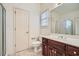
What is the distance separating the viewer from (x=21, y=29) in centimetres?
186

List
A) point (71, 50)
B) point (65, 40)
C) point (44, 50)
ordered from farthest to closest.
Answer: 1. point (44, 50)
2. point (65, 40)
3. point (71, 50)

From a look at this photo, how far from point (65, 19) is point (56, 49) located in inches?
21.8

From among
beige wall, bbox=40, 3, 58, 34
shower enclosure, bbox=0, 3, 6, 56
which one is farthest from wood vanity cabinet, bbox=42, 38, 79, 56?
shower enclosure, bbox=0, 3, 6, 56

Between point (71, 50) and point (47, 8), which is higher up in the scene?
point (47, 8)

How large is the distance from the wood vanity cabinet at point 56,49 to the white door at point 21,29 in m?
0.35

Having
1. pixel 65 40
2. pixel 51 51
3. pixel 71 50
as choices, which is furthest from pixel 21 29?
pixel 71 50

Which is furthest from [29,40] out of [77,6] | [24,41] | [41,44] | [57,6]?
[77,6]

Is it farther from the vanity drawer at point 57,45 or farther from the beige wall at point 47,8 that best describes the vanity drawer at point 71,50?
the beige wall at point 47,8

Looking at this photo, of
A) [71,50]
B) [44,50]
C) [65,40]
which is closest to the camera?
[71,50]

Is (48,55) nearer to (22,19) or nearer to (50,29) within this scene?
(50,29)

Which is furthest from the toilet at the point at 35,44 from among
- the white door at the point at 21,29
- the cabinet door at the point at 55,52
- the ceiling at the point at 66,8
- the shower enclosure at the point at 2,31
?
the ceiling at the point at 66,8

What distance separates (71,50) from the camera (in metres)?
1.64

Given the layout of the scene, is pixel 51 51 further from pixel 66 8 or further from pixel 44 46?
pixel 66 8

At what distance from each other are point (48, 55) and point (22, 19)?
78 centimetres
